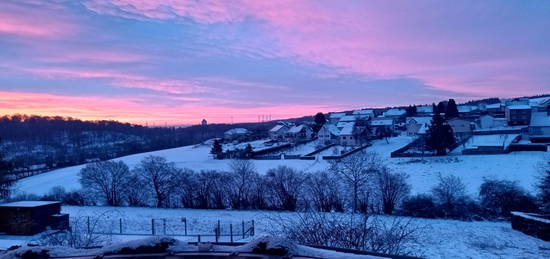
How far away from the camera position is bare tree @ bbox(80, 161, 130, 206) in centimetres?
2355

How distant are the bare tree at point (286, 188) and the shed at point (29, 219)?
417 inches

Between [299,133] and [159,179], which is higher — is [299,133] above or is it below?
above

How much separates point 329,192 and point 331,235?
12.9 m

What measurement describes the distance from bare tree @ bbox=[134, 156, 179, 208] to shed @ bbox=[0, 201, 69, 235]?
637cm

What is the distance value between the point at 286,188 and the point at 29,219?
1251 cm

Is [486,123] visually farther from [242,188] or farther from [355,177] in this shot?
[242,188]

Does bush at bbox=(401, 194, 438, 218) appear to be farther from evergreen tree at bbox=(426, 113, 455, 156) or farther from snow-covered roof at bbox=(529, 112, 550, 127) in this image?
snow-covered roof at bbox=(529, 112, 550, 127)

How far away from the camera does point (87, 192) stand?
947 inches

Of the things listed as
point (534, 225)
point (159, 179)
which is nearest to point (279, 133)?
point (159, 179)

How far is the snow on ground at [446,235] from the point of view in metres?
12.2

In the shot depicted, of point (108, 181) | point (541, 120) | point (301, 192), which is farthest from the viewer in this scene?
point (541, 120)

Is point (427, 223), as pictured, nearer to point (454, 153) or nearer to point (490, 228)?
point (490, 228)

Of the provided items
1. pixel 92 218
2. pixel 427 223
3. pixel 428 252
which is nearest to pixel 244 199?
pixel 92 218

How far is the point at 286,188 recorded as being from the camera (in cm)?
2055
